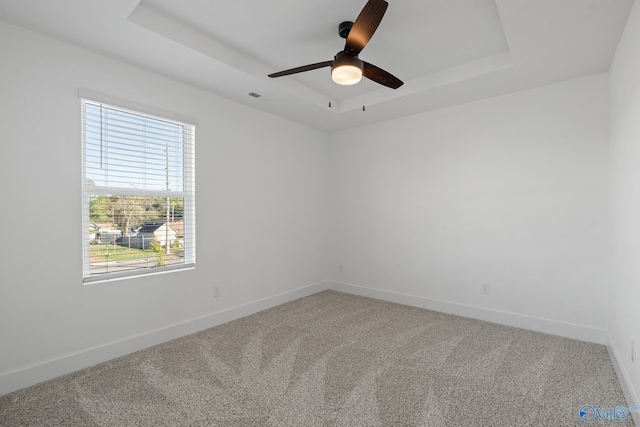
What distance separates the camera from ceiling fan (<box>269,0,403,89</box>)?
5.83 feet

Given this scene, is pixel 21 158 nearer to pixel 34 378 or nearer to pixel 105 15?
pixel 105 15

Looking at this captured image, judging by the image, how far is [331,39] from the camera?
2557 millimetres

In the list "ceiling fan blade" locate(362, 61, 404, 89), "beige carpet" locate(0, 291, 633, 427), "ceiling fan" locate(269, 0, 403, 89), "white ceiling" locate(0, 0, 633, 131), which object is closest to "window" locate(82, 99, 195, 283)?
"white ceiling" locate(0, 0, 633, 131)

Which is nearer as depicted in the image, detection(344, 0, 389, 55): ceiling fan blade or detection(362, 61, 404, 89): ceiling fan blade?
detection(344, 0, 389, 55): ceiling fan blade

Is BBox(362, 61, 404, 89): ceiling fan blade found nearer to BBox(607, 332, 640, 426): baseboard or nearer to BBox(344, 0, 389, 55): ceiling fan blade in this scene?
BBox(344, 0, 389, 55): ceiling fan blade

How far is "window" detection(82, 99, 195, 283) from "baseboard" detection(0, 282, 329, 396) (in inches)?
21.5

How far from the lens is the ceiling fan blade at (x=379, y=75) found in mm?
2373

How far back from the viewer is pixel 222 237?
346 centimetres

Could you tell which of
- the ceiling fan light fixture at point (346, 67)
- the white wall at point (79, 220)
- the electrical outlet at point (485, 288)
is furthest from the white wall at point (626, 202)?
the white wall at point (79, 220)

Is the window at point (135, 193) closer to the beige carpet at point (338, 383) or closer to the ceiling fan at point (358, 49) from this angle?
the beige carpet at point (338, 383)

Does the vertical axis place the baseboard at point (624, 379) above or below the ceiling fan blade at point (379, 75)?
below

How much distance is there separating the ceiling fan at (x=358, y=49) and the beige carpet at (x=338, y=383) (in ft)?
6.92

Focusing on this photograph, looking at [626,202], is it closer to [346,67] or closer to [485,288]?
[485,288]

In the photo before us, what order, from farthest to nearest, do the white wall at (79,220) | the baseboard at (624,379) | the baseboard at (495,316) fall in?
1. the baseboard at (495,316)
2. the white wall at (79,220)
3. the baseboard at (624,379)
